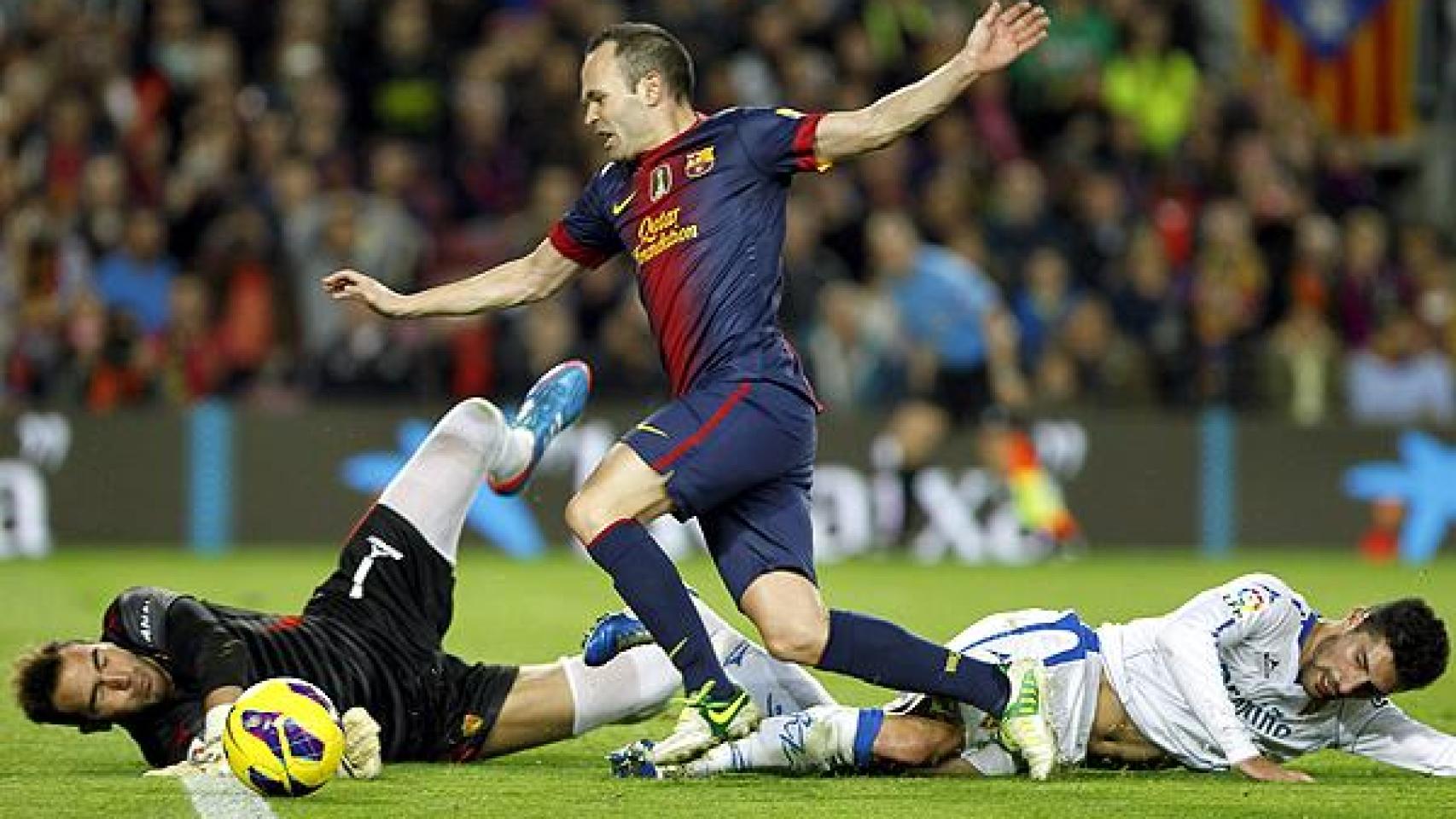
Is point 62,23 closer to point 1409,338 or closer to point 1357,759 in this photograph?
point 1409,338

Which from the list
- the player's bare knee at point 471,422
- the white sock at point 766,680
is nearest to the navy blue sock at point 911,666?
the white sock at point 766,680

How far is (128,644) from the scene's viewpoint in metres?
7.85

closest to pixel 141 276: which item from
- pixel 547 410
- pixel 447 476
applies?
pixel 547 410

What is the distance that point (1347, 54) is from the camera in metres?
22.4

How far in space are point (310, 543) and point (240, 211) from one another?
208 cm

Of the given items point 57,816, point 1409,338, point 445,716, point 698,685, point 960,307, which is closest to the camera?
point 57,816

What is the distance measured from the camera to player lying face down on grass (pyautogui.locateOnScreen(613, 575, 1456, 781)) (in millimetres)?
7586

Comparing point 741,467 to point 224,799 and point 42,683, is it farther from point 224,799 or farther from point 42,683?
point 42,683

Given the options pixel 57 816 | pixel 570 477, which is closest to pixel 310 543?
pixel 570 477

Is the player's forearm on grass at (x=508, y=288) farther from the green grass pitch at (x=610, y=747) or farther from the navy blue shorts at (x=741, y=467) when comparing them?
the green grass pitch at (x=610, y=747)

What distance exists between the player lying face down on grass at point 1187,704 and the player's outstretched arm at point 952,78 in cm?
152

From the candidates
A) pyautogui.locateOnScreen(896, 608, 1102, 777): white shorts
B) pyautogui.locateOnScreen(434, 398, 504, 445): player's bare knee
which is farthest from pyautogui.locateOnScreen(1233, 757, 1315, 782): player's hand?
pyautogui.locateOnScreen(434, 398, 504, 445): player's bare knee

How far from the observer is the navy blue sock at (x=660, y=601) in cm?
773

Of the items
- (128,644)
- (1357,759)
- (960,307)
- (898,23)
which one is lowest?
(1357,759)
